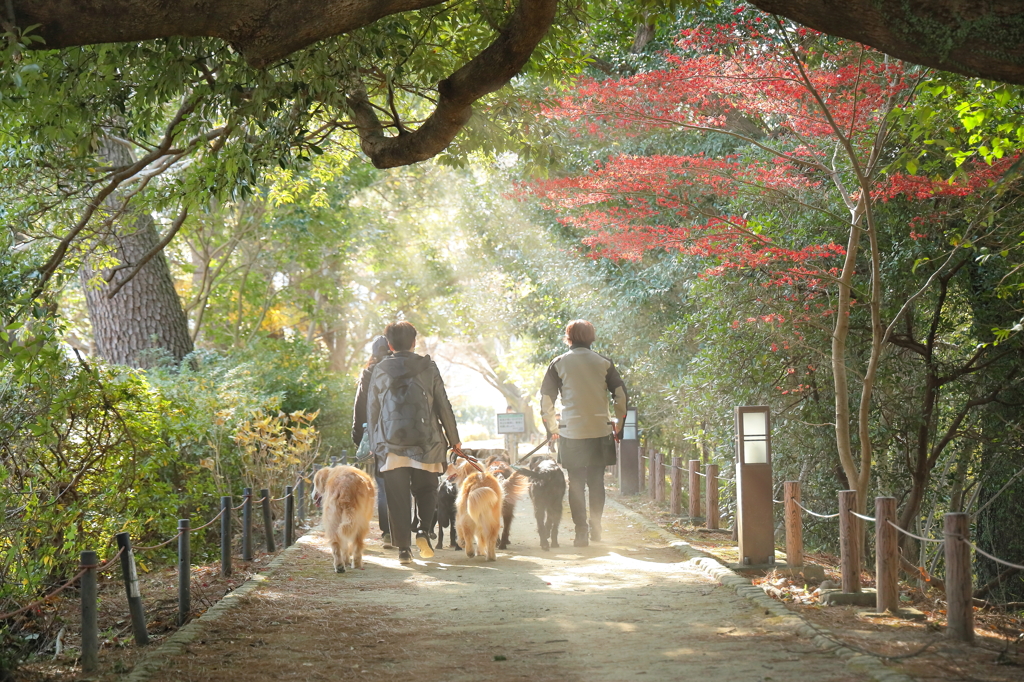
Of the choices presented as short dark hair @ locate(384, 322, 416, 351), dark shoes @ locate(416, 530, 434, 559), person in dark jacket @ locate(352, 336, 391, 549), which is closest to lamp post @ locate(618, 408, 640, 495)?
person in dark jacket @ locate(352, 336, 391, 549)

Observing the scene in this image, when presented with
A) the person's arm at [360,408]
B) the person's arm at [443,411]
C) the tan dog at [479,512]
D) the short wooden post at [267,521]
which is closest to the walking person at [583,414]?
the tan dog at [479,512]

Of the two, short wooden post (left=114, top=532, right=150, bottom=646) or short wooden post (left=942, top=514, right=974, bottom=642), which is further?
short wooden post (left=114, top=532, right=150, bottom=646)

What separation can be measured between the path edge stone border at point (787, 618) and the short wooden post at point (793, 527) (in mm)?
481

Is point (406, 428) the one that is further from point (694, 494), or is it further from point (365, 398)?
point (694, 494)

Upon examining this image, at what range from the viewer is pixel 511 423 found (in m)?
23.4

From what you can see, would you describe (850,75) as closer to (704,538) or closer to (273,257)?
(704,538)

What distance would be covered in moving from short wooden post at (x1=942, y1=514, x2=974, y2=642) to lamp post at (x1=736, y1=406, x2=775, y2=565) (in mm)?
2720

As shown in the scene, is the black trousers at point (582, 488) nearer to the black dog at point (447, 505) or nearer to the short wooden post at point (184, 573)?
the black dog at point (447, 505)

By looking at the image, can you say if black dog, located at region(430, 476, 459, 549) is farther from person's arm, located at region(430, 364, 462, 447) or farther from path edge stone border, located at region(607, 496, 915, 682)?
path edge stone border, located at region(607, 496, 915, 682)

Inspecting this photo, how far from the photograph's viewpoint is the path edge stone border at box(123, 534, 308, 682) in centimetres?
499

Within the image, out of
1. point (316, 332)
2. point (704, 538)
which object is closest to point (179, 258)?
point (316, 332)

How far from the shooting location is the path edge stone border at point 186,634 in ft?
16.4

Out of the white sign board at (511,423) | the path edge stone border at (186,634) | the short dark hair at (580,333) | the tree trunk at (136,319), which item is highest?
the tree trunk at (136,319)

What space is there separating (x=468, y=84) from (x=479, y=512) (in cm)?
419
